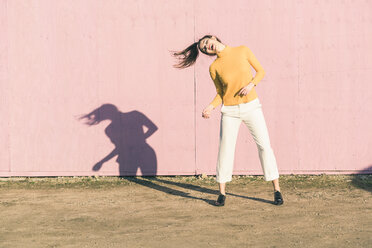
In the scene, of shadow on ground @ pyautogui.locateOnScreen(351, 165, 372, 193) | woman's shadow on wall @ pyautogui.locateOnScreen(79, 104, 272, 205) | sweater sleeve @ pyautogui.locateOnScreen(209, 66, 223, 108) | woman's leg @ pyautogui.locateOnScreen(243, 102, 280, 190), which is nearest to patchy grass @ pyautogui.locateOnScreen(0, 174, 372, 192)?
shadow on ground @ pyautogui.locateOnScreen(351, 165, 372, 193)

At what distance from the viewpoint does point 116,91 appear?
23.4 ft

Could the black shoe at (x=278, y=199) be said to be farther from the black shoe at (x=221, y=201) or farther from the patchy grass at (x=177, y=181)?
the patchy grass at (x=177, y=181)

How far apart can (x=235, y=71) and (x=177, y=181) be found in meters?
2.25

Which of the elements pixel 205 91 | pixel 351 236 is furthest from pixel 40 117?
pixel 351 236

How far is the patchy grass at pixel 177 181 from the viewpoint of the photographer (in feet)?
21.6

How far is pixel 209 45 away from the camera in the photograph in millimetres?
5414

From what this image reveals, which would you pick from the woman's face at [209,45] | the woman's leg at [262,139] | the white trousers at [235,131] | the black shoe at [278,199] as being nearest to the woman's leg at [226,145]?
the white trousers at [235,131]

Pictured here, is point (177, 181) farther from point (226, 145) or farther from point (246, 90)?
point (246, 90)

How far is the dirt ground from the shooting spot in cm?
426

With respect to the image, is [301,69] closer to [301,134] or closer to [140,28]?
[301,134]

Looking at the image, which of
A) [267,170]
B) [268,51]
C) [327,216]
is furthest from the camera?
[268,51]

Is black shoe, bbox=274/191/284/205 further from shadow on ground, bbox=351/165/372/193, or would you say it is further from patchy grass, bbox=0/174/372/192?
shadow on ground, bbox=351/165/372/193

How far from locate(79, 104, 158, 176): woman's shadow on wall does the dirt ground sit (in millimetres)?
194

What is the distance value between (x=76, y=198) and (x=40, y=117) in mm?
1648
